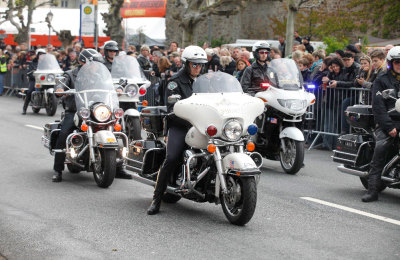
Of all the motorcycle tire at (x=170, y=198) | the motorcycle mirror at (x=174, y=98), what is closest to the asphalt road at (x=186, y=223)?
the motorcycle tire at (x=170, y=198)

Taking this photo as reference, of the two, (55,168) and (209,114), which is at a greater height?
(209,114)

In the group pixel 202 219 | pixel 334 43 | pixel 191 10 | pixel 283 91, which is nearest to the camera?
pixel 202 219

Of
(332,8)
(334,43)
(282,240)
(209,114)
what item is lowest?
(282,240)

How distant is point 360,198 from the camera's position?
10008 mm

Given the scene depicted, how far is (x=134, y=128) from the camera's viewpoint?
13680 mm

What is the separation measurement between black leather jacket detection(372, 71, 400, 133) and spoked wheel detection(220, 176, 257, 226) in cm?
259

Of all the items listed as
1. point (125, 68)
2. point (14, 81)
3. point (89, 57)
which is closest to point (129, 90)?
point (125, 68)

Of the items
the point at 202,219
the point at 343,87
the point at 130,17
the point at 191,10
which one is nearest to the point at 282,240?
the point at 202,219

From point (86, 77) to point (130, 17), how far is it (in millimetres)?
36223

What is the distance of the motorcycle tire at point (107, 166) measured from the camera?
33.1ft

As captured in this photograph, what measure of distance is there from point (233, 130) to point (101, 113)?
3099 millimetres

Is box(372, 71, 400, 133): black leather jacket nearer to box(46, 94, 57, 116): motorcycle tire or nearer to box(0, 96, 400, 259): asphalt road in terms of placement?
box(0, 96, 400, 259): asphalt road

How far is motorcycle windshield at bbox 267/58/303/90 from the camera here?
1230 centimetres

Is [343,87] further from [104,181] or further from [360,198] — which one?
[104,181]
